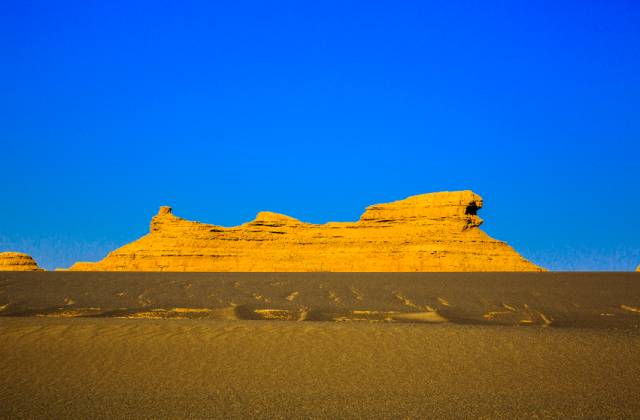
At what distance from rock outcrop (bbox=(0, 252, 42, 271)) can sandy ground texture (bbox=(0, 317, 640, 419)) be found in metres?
60.2

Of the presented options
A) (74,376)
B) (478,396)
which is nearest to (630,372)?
(478,396)

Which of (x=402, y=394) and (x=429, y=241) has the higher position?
(x=429, y=241)

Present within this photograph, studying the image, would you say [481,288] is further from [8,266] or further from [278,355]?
[8,266]

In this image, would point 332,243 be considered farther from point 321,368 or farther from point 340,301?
point 321,368

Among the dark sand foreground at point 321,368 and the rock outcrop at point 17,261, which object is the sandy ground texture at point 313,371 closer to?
the dark sand foreground at point 321,368

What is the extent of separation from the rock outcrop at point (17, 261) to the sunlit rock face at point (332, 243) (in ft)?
17.1

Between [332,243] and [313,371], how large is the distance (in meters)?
60.4

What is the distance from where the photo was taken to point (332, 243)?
66.8m

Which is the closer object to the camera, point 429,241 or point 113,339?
point 113,339

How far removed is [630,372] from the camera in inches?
248

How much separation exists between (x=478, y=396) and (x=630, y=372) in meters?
2.23

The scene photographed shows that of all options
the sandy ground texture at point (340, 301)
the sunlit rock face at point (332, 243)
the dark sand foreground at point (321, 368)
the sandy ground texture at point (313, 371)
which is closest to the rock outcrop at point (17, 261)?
the sunlit rock face at point (332, 243)

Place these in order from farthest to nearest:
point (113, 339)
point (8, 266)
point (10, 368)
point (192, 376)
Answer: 1. point (8, 266)
2. point (113, 339)
3. point (10, 368)
4. point (192, 376)

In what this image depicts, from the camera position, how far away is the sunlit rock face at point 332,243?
203 ft
